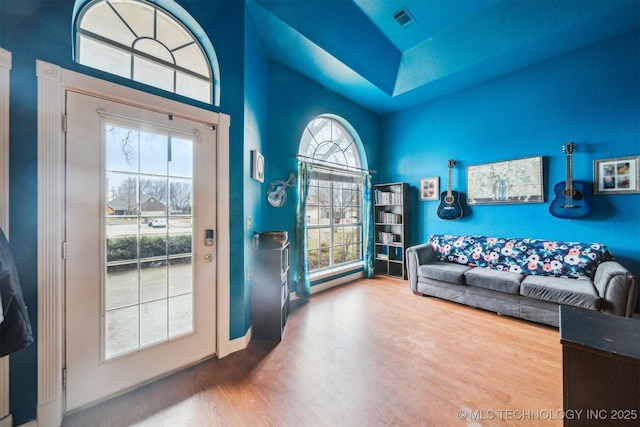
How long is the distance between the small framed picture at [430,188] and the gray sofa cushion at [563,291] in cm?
171

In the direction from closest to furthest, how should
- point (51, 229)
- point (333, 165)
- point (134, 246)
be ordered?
1. point (51, 229)
2. point (134, 246)
3. point (333, 165)

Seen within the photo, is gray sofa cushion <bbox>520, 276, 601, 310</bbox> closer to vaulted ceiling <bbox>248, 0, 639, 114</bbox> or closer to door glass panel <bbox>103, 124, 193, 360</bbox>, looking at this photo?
vaulted ceiling <bbox>248, 0, 639, 114</bbox>

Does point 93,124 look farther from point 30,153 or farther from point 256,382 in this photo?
point 256,382

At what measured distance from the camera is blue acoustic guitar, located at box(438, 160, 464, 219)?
11.9 feet

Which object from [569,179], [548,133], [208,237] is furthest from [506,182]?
[208,237]

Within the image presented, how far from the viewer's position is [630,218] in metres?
2.47

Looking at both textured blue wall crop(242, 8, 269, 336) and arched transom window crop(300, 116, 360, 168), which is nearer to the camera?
textured blue wall crop(242, 8, 269, 336)

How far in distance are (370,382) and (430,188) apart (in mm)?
3249

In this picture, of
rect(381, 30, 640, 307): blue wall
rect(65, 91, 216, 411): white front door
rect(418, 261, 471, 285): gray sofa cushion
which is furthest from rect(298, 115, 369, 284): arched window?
rect(65, 91, 216, 411): white front door

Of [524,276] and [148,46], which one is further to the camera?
[524,276]

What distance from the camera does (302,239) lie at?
3.24m

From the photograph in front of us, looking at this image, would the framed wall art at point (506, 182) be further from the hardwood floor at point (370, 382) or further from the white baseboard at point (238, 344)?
the white baseboard at point (238, 344)

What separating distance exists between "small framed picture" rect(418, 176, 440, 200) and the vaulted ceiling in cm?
146

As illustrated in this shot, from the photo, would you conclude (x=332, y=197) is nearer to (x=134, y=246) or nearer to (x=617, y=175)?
(x=134, y=246)
